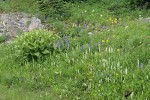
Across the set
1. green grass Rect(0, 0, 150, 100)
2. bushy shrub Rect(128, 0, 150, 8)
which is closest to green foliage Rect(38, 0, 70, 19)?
bushy shrub Rect(128, 0, 150, 8)

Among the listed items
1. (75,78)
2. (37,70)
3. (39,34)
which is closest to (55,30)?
(39,34)

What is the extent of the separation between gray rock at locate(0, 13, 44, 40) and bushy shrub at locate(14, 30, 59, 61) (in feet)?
9.51

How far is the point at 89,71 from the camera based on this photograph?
754 centimetres

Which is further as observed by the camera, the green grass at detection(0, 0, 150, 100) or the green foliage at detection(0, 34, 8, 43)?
the green foliage at detection(0, 34, 8, 43)

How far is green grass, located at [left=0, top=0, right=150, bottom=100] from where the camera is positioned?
6840mm

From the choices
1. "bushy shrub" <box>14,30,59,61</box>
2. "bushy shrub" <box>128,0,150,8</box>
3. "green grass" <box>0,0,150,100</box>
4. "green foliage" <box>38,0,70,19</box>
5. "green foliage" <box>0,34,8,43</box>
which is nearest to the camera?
"green grass" <box>0,0,150,100</box>

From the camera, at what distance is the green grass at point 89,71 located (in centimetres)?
684

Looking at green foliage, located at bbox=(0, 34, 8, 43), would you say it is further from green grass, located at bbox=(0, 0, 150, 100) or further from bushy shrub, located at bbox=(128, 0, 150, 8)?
bushy shrub, located at bbox=(128, 0, 150, 8)

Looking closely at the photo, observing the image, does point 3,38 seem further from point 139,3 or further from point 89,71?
point 139,3

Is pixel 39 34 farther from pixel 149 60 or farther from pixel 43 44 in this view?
pixel 149 60

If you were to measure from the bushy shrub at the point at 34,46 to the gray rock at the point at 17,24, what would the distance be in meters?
2.90

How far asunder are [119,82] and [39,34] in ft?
9.45

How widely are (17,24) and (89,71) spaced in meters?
6.04

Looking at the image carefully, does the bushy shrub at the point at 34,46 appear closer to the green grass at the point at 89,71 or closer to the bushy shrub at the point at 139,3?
the green grass at the point at 89,71
